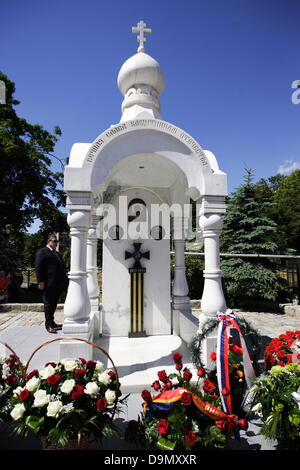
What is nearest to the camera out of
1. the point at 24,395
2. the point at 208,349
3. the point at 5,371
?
the point at 24,395

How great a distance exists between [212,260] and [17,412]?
273 centimetres

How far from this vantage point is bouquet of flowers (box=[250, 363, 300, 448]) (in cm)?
198

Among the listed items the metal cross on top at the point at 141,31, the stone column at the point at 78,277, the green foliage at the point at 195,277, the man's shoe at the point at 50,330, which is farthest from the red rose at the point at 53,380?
the green foliage at the point at 195,277

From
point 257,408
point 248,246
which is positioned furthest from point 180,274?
point 248,246

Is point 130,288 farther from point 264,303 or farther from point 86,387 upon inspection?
point 264,303

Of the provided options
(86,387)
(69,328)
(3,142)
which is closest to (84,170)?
(69,328)

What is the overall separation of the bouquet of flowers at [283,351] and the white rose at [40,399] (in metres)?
2.18

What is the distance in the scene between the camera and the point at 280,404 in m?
2.06

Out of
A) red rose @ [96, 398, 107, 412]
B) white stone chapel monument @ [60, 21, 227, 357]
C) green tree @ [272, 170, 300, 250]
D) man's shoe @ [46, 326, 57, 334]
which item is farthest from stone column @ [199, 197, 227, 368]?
green tree @ [272, 170, 300, 250]

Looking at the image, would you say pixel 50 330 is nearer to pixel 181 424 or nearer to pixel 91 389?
pixel 91 389

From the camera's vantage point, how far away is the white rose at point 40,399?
1.83 m

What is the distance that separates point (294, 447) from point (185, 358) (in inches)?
84.5

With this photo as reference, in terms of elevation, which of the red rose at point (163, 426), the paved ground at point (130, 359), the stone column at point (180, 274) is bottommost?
the paved ground at point (130, 359)

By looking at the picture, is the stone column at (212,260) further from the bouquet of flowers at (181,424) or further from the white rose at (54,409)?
the white rose at (54,409)
